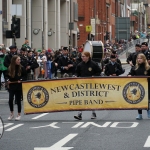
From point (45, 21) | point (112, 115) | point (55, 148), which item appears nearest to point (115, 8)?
point (45, 21)

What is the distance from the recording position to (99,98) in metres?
20.0

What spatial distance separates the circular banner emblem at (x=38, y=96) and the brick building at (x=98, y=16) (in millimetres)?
54176

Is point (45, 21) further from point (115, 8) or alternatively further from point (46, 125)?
point (115, 8)

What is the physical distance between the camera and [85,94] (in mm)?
20031

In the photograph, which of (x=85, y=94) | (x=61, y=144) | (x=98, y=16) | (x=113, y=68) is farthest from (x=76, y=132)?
(x=98, y=16)

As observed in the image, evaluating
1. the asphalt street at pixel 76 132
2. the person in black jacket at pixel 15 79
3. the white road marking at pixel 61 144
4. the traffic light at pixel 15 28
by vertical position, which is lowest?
the asphalt street at pixel 76 132

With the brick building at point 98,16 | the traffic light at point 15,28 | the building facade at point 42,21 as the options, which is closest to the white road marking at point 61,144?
the traffic light at point 15,28

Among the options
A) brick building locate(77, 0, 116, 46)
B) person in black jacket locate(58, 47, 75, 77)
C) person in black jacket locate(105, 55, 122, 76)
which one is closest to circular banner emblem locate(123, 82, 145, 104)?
person in black jacket locate(105, 55, 122, 76)

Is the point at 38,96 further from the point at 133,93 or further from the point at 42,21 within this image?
the point at 42,21

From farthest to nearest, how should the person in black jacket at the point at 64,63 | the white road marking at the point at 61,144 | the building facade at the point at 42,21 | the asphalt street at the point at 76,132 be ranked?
the building facade at the point at 42,21 → the person in black jacket at the point at 64,63 → the asphalt street at the point at 76,132 → the white road marking at the point at 61,144

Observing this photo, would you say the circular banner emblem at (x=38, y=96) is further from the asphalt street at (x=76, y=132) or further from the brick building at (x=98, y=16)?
the brick building at (x=98, y=16)

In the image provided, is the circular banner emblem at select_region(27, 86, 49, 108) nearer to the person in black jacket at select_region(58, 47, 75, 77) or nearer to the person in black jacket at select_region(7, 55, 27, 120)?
the person in black jacket at select_region(7, 55, 27, 120)

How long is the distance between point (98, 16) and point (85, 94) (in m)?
74.9

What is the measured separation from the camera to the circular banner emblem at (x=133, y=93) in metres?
20.0
